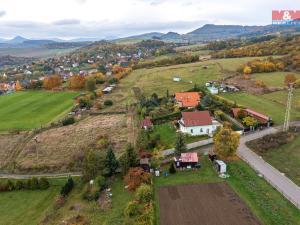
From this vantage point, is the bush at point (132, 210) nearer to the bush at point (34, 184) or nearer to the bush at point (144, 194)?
the bush at point (144, 194)

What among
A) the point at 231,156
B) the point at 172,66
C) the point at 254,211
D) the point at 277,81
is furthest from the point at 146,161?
the point at 172,66

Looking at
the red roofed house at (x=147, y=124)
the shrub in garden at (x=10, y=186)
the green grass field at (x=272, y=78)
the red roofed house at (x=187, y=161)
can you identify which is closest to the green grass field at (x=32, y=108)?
the red roofed house at (x=147, y=124)

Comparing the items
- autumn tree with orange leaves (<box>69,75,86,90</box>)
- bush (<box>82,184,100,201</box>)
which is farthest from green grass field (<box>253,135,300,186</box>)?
autumn tree with orange leaves (<box>69,75,86,90</box>)

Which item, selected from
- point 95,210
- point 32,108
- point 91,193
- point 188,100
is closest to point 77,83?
point 32,108

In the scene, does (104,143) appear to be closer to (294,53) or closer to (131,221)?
(131,221)

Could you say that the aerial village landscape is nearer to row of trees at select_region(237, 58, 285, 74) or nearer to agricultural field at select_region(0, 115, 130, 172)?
agricultural field at select_region(0, 115, 130, 172)

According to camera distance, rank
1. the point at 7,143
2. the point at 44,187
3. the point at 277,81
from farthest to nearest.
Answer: the point at 277,81
the point at 7,143
the point at 44,187
